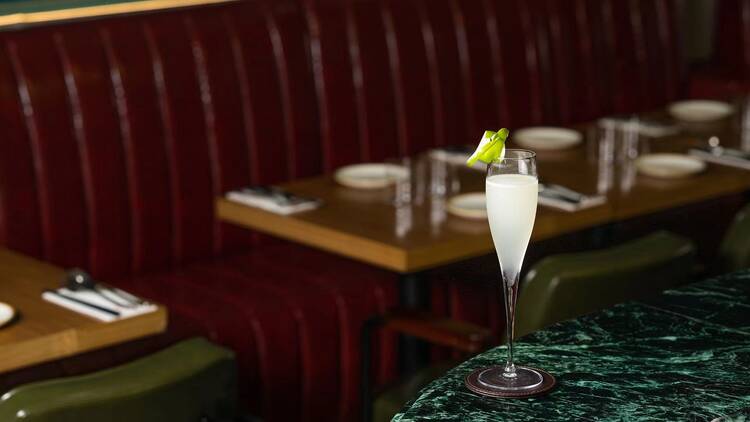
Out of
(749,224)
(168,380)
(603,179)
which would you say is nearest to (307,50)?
(603,179)

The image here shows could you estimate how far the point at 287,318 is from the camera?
370 centimetres

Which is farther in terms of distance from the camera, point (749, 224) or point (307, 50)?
point (307, 50)

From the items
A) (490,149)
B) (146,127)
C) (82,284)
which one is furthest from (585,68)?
(490,149)

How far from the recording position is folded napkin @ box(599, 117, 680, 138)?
424cm

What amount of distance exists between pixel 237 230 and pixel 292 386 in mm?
616

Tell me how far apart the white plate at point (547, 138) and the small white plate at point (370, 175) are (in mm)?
572

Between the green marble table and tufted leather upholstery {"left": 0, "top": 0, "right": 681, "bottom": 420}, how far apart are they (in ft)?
6.20

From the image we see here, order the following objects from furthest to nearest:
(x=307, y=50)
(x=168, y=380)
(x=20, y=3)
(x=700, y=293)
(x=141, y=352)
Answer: (x=307, y=50) → (x=20, y=3) → (x=141, y=352) → (x=168, y=380) → (x=700, y=293)

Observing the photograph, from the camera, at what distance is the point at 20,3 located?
13.0 feet

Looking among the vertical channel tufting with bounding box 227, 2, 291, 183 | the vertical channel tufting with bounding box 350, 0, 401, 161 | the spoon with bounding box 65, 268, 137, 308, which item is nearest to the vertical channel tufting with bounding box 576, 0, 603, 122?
the vertical channel tufting with bounding box 350, 0, 401, 161

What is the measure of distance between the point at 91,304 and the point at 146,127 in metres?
1.26

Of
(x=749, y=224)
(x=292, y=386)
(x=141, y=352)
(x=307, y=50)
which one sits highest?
(x=307, y=50)

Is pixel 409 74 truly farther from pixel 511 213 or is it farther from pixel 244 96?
pixel 511 213

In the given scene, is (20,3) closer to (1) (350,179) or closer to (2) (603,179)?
(1) (350,179)
